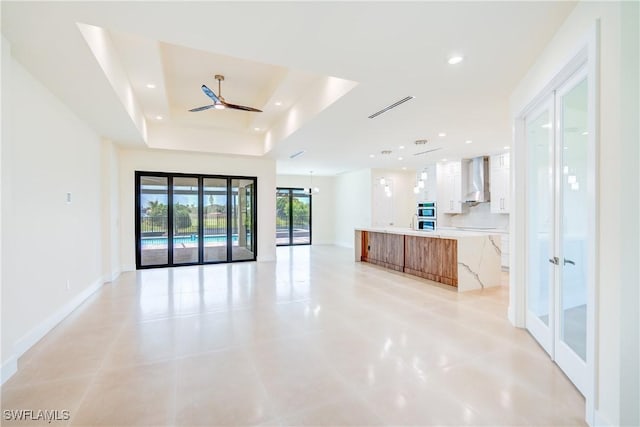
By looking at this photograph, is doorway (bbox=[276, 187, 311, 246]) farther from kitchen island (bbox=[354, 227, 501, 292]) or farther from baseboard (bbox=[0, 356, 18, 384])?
baseboard (bbox=[0, 356, 18, 384])

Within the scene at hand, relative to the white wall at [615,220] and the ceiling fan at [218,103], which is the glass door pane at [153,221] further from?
the white wall at [615,220]

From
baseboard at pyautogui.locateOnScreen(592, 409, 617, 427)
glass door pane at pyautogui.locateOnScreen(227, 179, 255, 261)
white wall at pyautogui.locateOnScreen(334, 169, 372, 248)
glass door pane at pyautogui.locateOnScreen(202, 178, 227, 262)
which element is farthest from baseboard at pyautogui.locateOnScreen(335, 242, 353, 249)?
baseboard at pyautogui.locateOnScreen(592, 409, 617, 427)

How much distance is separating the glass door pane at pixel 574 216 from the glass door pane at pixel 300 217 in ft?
33.7

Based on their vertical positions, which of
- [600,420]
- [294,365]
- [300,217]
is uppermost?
[300,217]

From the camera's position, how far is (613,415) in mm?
1729

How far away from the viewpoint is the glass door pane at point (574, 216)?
7.84 ft

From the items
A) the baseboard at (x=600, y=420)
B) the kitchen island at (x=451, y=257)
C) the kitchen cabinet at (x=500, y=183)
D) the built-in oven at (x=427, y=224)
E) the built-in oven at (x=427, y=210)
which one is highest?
the kitchen cabinet at (x=500, y=183)

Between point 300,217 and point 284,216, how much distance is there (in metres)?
0.68

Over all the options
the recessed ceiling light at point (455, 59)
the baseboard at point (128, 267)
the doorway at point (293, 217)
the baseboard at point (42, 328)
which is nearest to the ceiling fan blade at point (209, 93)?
the recessed ceiling light at point (455, 59)

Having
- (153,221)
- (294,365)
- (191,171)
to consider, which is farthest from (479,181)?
(153,221)

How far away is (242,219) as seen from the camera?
859cm

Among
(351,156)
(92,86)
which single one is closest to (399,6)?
(92,86)

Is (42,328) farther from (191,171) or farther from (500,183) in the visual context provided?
(500,183)

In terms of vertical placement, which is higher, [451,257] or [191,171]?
[191,171]
